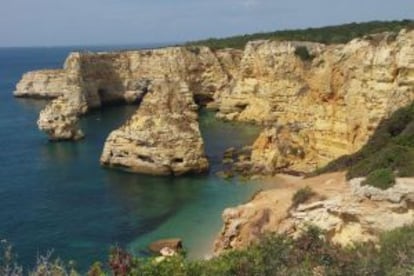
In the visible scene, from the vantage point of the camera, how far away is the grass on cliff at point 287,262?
13.6 m

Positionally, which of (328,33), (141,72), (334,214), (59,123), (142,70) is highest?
(328,33)

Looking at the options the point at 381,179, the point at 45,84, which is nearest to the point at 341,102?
the point at 381,179

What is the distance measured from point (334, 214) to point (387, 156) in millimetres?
4388

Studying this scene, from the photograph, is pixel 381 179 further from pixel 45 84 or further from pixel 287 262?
pixel 45 84

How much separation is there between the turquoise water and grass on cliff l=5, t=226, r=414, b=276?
447 inches

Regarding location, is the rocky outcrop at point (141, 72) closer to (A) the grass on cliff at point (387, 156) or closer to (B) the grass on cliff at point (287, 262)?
(A) the grass on cliff at point (387, 156)

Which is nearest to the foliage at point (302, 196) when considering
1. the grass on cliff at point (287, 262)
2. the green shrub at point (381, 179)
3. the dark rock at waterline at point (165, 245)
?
the green shrub at point (381, 179)

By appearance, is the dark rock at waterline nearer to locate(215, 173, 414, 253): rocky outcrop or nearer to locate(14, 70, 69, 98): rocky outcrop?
locate(215, 173, 414, 253): rocky outcrop

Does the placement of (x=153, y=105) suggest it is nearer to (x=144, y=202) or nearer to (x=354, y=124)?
(x=144, y=202)

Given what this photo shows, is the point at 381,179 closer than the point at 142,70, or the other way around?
the point at 381,179

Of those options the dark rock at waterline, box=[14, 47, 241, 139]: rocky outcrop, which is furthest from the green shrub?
box=[14, 47, 241, 139]: rocky outcrop

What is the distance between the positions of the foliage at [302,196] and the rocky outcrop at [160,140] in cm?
1735

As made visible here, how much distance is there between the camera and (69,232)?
96.6 feet

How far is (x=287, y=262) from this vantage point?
14531mm
